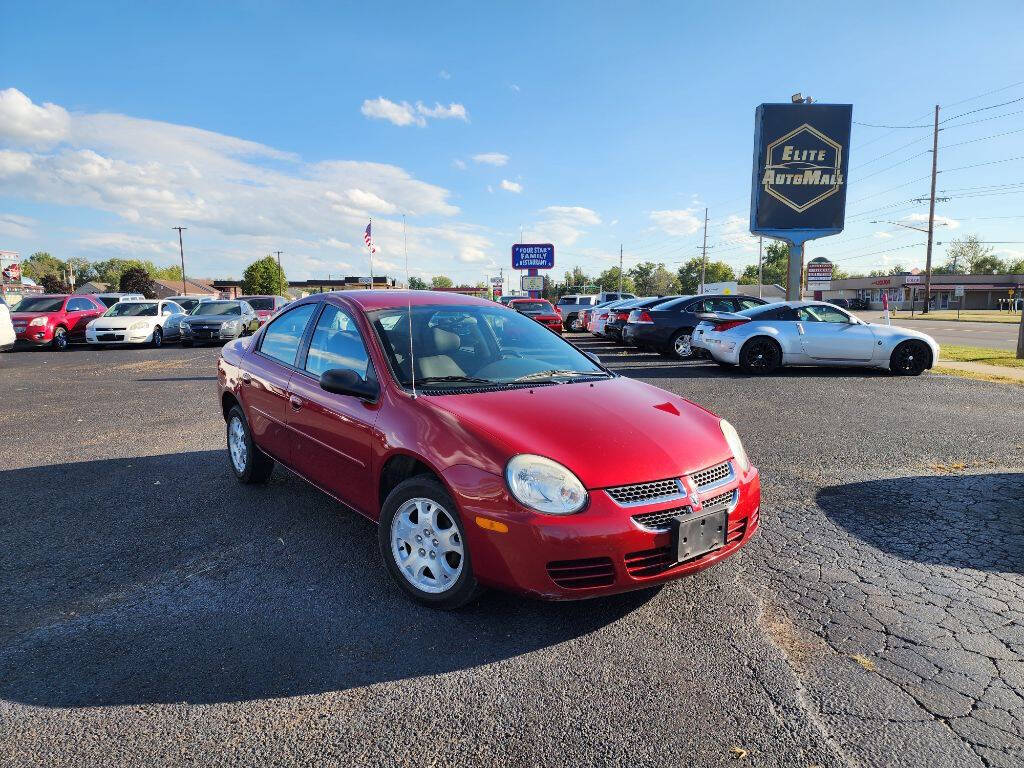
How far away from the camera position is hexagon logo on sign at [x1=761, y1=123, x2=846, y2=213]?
23000 mm

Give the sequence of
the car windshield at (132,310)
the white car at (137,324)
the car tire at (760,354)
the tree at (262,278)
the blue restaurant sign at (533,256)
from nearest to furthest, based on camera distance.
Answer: the car tire at (760,354), the white car at (137,324), the car windshield at (132,310), the blue restaurant sign at (533,256), the tree at (262,278)

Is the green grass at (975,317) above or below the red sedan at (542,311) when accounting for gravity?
below

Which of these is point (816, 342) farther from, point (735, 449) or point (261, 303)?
point (261, 303)

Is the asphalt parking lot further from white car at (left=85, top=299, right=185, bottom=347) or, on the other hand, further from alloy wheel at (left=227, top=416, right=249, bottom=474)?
white car at (left=85, top=299, right=185, bottom=347)

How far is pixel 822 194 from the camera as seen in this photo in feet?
76.0

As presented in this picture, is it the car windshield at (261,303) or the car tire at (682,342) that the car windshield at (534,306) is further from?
the car windshield at (261,303)

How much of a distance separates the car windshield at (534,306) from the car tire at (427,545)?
17.7m

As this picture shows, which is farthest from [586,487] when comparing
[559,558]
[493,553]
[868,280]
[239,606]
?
[868,280]

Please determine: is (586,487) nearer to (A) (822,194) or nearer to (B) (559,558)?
(B) (559,558)

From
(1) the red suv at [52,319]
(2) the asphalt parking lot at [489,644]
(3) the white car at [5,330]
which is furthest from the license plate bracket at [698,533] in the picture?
(1) the red suv at [52,319]

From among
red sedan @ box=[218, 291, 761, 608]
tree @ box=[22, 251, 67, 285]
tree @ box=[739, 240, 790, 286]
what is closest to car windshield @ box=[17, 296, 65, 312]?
red sedan @ box=[218, 291, 761, 608]

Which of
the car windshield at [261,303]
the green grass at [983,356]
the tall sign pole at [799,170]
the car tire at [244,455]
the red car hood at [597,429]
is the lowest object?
the green grass at [983,356]

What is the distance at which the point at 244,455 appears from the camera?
4.88 meters

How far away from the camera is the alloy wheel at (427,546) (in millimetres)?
2896
